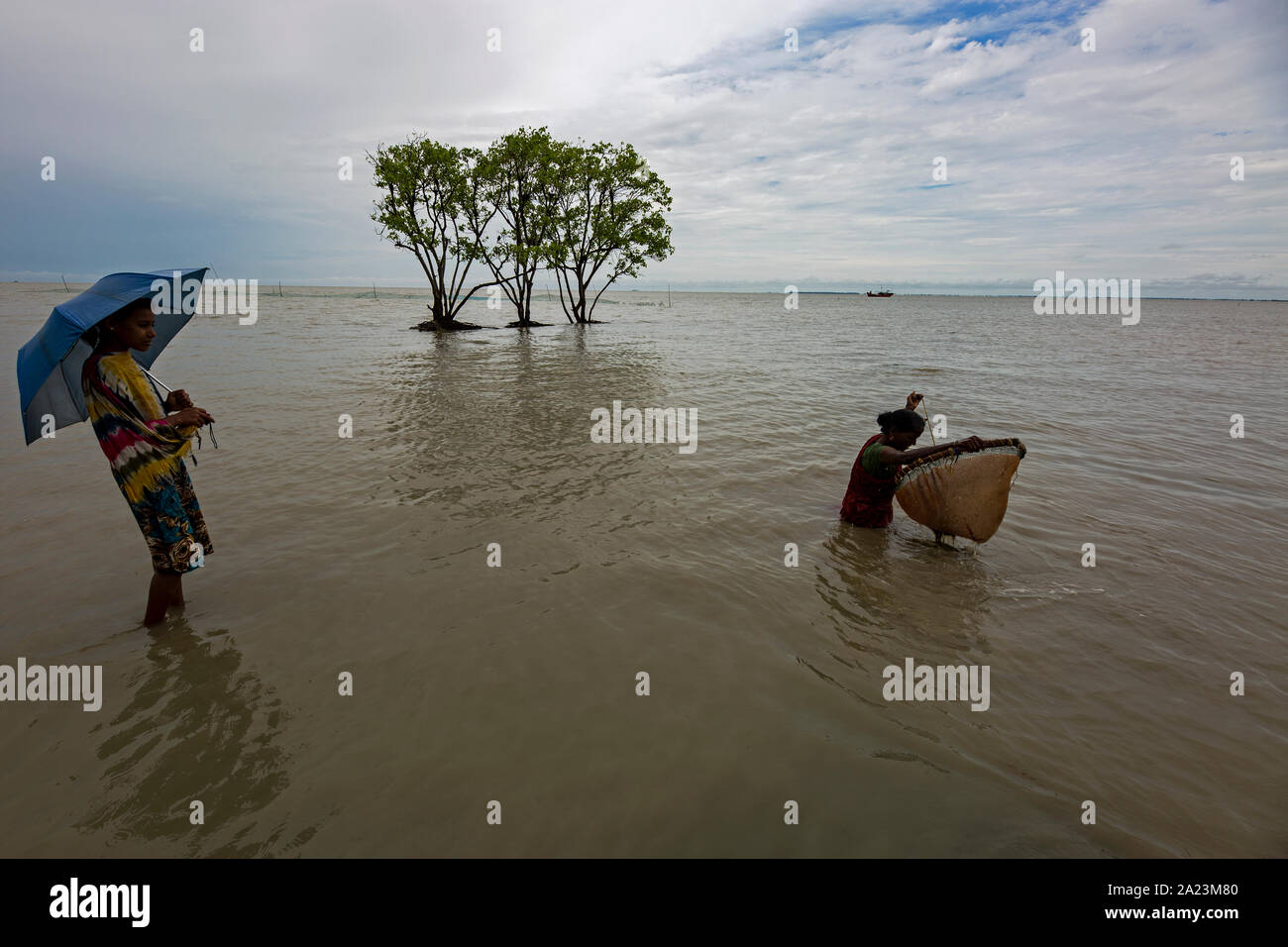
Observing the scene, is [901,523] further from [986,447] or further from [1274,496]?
[1274,496]

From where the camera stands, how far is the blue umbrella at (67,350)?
354 cm

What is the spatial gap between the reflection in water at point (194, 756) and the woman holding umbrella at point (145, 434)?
2.58 ft

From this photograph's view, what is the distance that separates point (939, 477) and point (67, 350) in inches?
282

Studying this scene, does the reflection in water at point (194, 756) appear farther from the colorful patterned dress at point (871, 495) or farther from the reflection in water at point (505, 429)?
the colorful patterned dress at point (871, 495)

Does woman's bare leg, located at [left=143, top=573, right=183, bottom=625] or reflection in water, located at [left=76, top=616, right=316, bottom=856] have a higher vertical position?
woman's bare leg, located at [left=143, top=573, right=183, bottom=625]

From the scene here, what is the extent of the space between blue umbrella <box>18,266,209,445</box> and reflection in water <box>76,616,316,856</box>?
5.84 ft

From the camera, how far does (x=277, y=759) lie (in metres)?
3.21

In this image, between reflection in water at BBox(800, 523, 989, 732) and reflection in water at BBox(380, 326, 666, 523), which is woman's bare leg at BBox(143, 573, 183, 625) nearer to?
reflection in water at BBox(380, 326, 666, 523)

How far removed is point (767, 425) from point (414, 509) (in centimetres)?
731

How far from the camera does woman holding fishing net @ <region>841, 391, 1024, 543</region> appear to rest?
5.69m

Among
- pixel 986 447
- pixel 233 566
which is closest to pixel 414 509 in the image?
pixel 233 566

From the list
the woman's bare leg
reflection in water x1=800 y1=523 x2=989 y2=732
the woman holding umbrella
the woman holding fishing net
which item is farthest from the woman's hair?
the woman's bare leg

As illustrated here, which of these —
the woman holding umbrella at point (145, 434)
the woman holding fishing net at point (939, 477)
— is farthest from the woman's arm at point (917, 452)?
the woman holding umbrella at point (145, 434)

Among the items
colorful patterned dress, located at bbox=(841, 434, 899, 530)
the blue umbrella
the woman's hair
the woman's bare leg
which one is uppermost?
the blue umbrella
